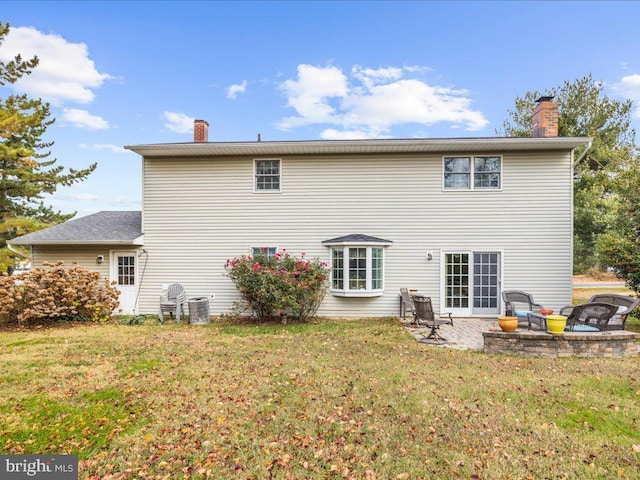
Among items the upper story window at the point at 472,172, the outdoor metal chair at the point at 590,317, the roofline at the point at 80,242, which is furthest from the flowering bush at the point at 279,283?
the outdoor metal chair at the point at 590,317

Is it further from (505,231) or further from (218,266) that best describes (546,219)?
(218,266)

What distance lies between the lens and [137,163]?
10.9 meters

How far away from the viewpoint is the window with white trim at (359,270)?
392 inches

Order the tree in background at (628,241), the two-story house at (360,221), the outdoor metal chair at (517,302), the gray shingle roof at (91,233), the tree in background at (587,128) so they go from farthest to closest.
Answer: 1. the tree in background at (587,128)
2. the gray shingle roof at (91,233)
3. the two-story house at (360,221)
4. the outdoor metal chair at (517,302)
5. the tree in background at (628,241)

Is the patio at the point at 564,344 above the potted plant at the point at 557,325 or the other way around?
the other way around

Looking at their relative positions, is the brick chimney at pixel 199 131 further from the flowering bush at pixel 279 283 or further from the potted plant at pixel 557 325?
the potted plant at pixel 557 325

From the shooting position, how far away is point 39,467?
308cm

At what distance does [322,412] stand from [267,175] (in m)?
7.93

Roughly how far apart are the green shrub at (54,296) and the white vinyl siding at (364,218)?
130 cm

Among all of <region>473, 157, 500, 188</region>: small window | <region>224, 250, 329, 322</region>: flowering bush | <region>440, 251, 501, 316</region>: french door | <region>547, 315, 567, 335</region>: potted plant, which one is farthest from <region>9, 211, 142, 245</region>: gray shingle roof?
<region>547, 315, 567, 335</region>: potted plant

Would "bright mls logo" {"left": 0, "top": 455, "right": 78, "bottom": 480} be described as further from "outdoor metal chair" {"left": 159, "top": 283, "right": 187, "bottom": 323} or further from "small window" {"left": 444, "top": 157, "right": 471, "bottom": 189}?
"small window" {"left": 444, "top": 157, "right": 471, "bottom": 189}

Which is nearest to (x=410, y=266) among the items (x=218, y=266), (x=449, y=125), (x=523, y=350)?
(x=523, y=350)

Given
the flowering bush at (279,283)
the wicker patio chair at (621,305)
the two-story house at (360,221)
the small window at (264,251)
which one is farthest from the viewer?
the small window at (264,251)

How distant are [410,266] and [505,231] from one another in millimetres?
3006
